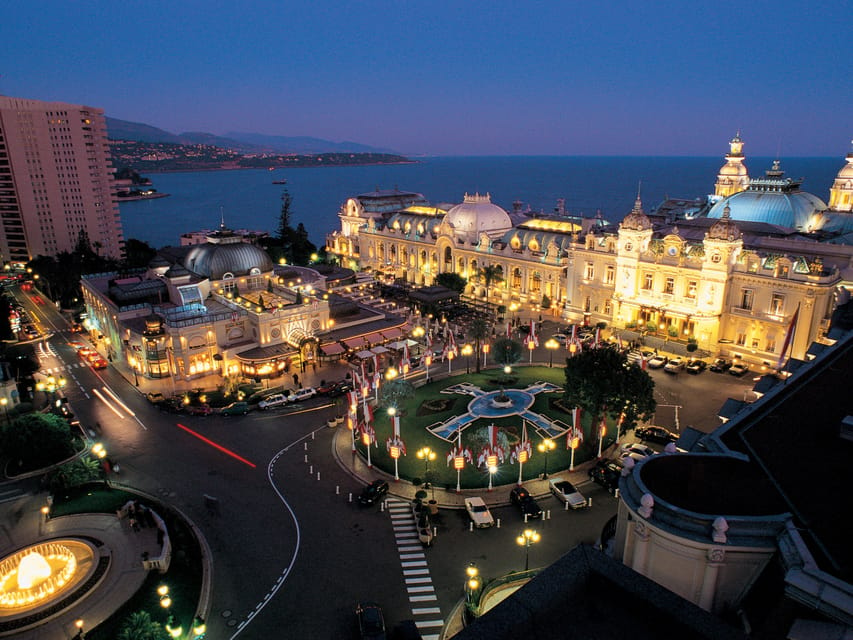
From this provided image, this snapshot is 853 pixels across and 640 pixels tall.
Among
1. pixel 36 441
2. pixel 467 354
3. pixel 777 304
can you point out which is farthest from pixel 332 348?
pixel 777 304

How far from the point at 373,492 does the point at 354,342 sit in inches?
1133

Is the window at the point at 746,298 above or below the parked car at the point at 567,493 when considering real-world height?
above

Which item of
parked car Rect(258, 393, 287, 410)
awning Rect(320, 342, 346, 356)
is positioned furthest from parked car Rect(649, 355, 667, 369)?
parked car Rect(258, 393, 287, 410)

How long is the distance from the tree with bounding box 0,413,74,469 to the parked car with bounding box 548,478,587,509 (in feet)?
116

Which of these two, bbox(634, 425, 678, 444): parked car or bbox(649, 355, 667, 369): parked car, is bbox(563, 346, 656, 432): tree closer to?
bbox(634, 425, 678, 444): parked car

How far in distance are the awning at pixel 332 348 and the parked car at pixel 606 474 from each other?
100 feet

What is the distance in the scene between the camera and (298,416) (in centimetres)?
4909

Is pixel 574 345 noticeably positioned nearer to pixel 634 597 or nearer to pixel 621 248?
pixel 621 248

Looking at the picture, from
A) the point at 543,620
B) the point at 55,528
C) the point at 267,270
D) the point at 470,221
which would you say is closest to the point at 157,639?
the point at 55,528

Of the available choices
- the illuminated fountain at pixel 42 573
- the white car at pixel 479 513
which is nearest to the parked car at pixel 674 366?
the white car at pixel 479 513

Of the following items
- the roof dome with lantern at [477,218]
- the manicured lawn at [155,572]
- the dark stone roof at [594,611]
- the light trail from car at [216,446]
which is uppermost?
the dark stone roof at [594,611]

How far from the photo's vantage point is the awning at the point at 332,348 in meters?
60.0

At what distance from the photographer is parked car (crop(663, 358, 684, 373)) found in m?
57.2

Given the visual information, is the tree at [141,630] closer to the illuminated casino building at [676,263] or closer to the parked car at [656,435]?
the parked car at [656,435]
